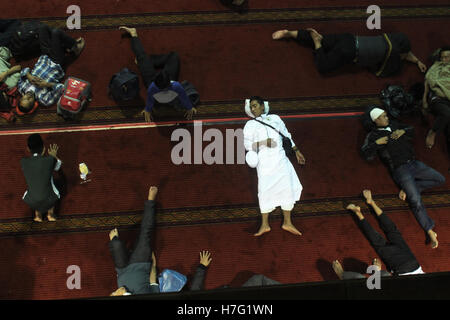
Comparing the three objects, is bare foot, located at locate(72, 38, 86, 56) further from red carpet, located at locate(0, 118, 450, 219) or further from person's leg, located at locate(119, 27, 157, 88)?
red carpet, located at locate(0, 118, 450, 219)

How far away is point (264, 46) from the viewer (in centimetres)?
404

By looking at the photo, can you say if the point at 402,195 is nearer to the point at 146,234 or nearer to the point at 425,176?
the point at 425,176

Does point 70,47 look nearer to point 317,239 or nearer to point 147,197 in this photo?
point 147,197

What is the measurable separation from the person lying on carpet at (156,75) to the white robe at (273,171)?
0.81 metres

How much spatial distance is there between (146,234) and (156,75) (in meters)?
1.74

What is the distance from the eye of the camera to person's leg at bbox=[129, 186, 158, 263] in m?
3.15

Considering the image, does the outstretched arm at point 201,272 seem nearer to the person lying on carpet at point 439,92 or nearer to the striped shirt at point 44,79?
the striped shirt at point 44,79

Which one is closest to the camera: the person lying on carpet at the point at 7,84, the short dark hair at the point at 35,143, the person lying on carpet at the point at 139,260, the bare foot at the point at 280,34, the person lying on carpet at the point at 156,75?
the person lying on carpet at the point at 139,260

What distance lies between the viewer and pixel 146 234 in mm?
3285

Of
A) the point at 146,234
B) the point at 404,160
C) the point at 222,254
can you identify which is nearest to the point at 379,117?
the point at 404,160

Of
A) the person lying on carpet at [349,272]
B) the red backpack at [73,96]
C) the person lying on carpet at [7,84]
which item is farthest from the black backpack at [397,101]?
the person lying on carpet at [7,84]

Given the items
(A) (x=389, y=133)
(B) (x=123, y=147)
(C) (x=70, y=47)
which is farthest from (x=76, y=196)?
(A) (x=389, y=133)

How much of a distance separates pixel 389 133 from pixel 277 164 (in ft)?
4.50

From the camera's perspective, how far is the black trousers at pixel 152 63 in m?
3.66
